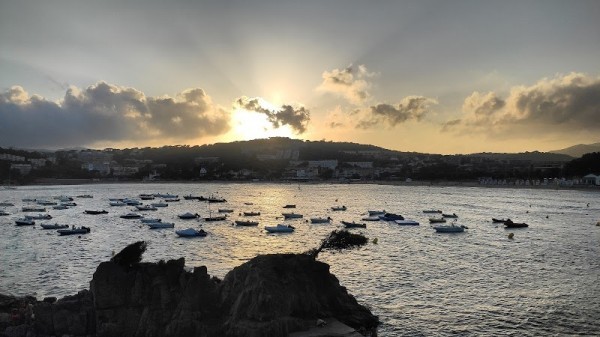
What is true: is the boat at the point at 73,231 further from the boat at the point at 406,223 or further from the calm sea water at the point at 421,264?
the boat at the point at 406,223

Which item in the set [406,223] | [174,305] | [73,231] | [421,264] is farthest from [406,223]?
[174,305]

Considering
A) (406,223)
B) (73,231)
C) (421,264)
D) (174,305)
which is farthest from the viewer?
(406,223)

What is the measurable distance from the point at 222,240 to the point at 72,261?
1679 cm

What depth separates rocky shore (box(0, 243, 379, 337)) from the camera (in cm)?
1966

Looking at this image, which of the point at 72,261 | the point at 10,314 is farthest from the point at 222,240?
the point at 10,314

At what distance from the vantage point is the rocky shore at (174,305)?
64.5 ft

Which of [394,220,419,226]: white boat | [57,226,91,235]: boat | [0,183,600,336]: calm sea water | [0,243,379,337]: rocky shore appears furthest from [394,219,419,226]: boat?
[0,243,379,337]: rocky shore

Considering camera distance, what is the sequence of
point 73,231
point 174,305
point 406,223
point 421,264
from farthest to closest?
point 406,223, point 73,231, point 421,264, point 174,305

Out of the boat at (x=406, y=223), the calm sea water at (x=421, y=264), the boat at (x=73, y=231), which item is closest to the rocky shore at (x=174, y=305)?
the calm sea water at (x=421, y=264)

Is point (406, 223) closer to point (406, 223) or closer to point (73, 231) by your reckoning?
point (406, 223)

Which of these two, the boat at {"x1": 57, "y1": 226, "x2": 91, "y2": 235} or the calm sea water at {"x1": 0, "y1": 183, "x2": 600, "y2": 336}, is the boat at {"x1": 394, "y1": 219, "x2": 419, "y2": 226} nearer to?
the calm sea water at {"x1": 0, "y1": 183, "x2": 600, "y2": 336}

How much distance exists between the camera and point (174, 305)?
20594 mm

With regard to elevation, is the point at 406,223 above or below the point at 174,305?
below

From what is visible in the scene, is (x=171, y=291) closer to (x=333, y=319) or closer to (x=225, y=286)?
(x=225, y=286)
